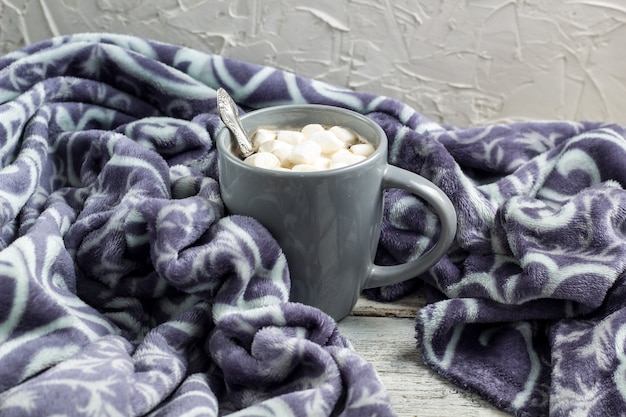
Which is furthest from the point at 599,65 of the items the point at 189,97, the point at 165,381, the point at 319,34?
the point at 165,381

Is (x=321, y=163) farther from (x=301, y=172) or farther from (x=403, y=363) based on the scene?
(x=403, y=363)

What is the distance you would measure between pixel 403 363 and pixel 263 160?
0.17m

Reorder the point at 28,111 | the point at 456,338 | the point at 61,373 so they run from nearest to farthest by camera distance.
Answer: the point at 61,373 → the point at 456,338 → the point at 28,111

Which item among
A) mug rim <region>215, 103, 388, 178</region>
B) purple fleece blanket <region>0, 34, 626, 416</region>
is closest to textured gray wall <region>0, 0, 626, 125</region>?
purple fleece blanket <region>0, 34, 626, 416</region>

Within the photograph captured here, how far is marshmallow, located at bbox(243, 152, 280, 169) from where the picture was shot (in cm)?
48

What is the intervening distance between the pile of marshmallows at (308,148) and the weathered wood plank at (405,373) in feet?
0.44

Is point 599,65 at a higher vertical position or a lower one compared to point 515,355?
higher

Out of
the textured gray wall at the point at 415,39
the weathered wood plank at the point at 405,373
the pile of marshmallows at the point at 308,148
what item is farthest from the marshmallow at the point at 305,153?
the textured gray wall at the point at 415,39

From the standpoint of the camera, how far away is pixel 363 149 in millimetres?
507

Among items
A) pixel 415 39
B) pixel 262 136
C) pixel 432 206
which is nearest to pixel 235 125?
pixel 262 136

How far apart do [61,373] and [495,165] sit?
0.41 meters

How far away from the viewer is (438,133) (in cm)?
66

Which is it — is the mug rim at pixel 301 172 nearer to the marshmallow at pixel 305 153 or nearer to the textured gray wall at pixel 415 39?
the marshmallow at pixel 305 153

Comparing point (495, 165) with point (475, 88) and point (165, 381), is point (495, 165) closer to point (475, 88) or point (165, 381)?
point (475, 88)
